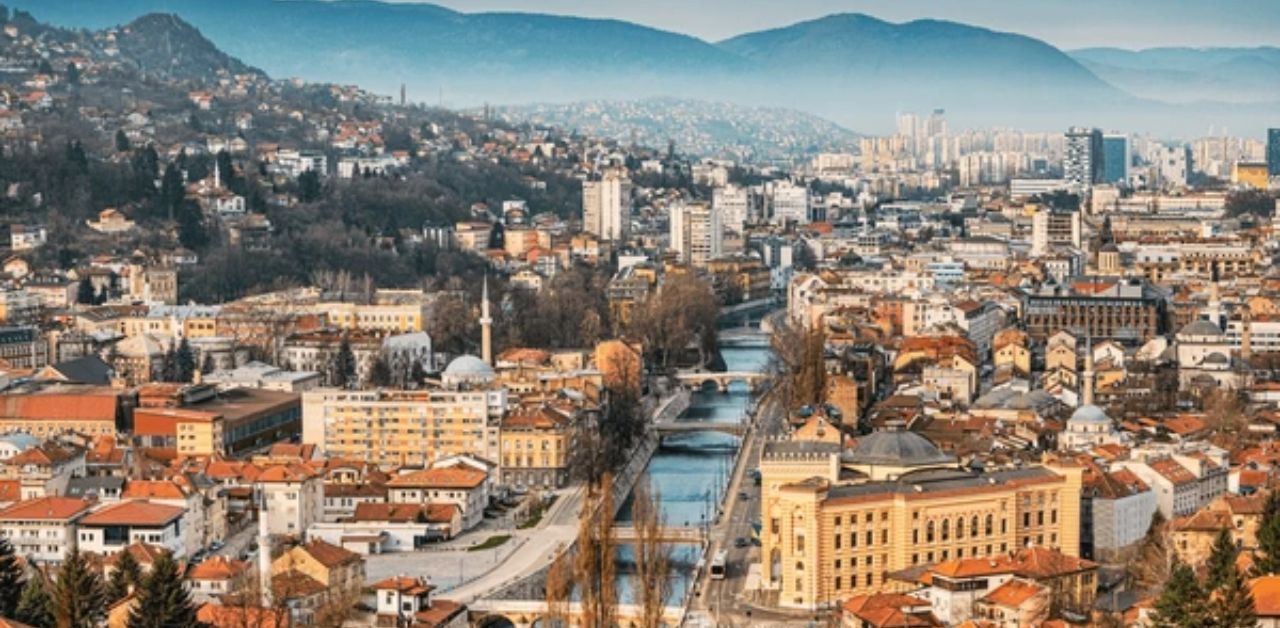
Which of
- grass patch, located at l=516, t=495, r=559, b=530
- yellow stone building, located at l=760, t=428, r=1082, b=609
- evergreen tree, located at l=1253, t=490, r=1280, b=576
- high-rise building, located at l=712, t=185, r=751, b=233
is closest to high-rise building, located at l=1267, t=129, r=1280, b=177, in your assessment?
high-rise building, located at l=712, t=185, r=751, b=233

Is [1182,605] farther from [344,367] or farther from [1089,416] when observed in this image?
[344,367]

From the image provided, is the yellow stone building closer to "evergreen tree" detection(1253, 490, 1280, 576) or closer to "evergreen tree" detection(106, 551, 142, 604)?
"evergreen tree" detection(1253, 490, 1280, 576)

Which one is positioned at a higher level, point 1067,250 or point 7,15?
point 7,15

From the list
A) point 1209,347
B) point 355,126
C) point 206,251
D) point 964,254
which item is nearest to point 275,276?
point 206,251

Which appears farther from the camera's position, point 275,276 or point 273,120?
point 273,120

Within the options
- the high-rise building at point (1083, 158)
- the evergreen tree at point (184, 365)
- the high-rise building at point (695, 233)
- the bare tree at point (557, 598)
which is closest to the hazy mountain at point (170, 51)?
the high-rise building at point (695, 233)

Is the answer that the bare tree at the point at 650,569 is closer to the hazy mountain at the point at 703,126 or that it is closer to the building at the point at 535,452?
the building at the point at 535,452

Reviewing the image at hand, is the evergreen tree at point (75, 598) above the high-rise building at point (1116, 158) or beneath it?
beneath

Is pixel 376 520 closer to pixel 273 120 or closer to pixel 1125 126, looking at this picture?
pixel 273 120
